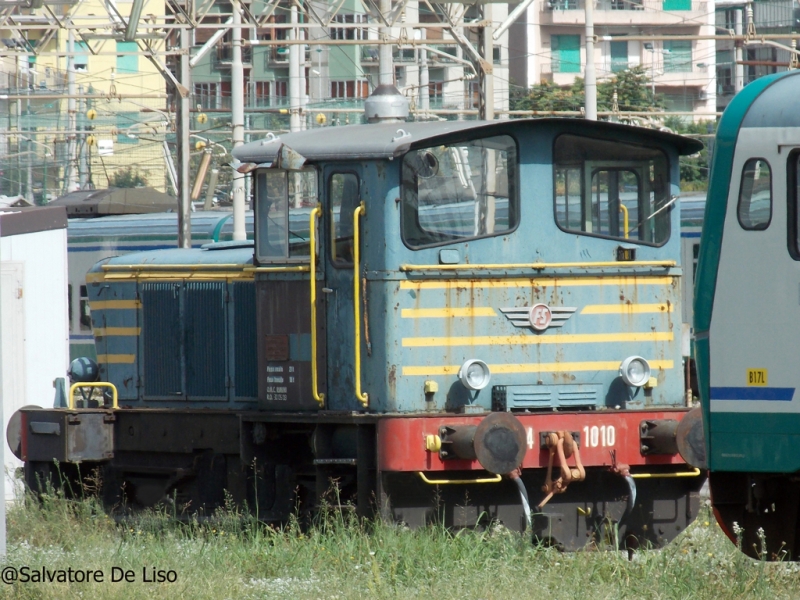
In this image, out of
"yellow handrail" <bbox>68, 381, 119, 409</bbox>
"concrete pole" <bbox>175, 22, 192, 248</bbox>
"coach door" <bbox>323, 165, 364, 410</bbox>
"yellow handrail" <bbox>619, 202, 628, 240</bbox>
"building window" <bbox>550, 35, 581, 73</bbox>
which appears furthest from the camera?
"building window" <bbox>550, 35, 581, 73</bbox>

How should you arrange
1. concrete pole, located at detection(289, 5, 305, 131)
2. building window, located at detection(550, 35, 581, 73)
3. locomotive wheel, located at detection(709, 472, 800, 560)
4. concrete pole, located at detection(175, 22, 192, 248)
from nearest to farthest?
locomotive wheel, located at detection(709, 472, 800, 560)
concrete pole, located at detection(175, 22, 192, 248)
concrete pole, located at detection(289, 5, 305, 131)
building window, located at detection(550, 35, 581, 73)

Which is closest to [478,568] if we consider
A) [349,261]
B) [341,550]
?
[341,550]

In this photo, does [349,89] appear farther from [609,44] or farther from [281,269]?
[281,269]

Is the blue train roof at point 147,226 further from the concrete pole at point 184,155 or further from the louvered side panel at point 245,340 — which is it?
the louvered side panel at point 245,340

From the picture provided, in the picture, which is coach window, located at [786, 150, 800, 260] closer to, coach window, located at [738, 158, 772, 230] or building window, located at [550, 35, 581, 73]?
coach window, located at [738, 158, 772, 230]

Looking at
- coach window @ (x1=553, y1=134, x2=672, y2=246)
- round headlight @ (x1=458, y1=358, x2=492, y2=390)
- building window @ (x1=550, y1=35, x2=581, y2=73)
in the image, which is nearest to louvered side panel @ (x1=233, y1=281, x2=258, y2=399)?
round headlight @ (x1=458, y1=358, x2=492, y2=390)

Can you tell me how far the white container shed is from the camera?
12711 millimetres

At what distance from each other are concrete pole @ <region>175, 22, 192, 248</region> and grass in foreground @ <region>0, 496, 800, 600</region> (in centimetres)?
927

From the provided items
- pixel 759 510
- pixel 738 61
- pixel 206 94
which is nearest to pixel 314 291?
pixel 759 510

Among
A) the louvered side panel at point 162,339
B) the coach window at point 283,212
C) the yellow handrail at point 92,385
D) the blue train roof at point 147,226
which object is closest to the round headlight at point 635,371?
the coach window at point 283,212

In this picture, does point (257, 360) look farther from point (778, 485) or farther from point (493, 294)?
point (778, 485)

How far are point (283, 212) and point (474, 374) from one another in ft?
5.76

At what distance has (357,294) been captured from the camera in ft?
26.7

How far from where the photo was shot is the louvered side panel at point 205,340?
9711 mm
